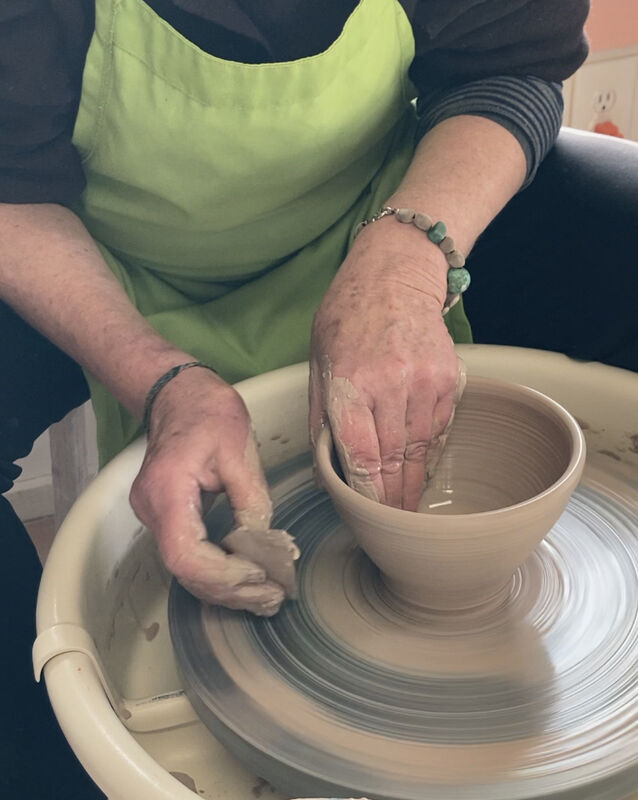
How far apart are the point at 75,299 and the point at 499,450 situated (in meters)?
0.49

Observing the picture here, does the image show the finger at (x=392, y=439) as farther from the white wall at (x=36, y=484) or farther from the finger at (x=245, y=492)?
the white wall at (x=36, y=484)

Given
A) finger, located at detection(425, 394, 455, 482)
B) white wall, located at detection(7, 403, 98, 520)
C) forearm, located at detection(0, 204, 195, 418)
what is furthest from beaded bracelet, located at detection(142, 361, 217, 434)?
white wall, located at detection(7, 403, 98, 520)

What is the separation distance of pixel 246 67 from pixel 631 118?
1.87m

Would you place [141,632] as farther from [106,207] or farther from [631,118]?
[631,118]

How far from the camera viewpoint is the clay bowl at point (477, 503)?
2.58ft

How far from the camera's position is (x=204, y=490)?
2.82ft

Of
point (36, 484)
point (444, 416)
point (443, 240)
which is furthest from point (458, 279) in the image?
point (36, 484)

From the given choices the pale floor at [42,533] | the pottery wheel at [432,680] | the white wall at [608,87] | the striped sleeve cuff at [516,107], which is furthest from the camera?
the white wall at [608,87]

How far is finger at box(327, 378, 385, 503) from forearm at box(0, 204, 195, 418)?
0.20m

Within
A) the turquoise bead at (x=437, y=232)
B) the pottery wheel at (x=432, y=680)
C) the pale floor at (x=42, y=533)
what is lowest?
the pale floor at (x=42, y=533)

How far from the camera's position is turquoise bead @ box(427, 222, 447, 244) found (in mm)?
1016

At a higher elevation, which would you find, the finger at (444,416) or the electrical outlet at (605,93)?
the finger at (444,416)

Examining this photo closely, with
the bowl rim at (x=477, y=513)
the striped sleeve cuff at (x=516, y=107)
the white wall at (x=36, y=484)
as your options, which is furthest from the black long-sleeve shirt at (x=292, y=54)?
the white wall at (x=36, y=484)

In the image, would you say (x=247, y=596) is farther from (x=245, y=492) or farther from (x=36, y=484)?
(x=36, y=484)
